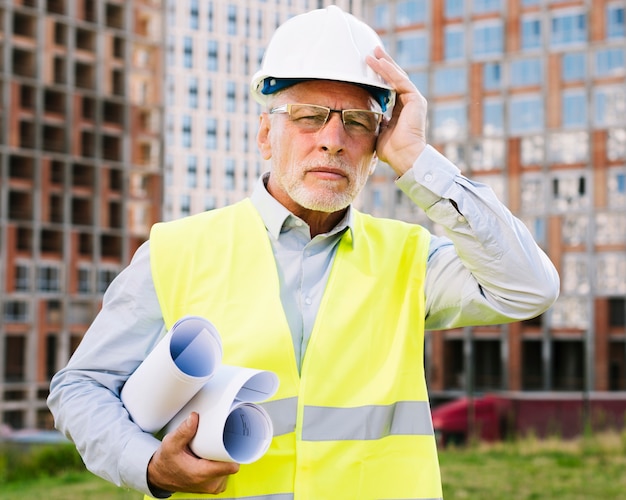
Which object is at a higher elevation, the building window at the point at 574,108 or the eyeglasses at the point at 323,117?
the building window at the point at 574,108

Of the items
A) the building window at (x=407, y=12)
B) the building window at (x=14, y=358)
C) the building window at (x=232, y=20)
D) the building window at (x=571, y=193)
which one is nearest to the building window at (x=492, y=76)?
the building window at (x=407, y=12)

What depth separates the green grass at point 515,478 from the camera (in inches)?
330

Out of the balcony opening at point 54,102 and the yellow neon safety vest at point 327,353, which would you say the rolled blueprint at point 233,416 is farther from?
the balcony opening at point 54,102

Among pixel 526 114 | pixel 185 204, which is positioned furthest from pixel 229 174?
pixel 526 114

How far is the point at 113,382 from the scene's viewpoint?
1.96 metres

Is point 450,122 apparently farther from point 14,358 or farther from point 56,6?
point 14,358

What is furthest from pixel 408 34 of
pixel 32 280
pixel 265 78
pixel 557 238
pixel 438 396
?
pixel 265 78

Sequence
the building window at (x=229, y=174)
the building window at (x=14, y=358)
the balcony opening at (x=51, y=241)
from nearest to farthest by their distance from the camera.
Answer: the building window at (x=14, y=358) → the balcony opening at (x=51, y=241) → the building window at (x=229, y=174)

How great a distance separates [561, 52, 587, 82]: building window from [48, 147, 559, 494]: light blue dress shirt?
148 feet

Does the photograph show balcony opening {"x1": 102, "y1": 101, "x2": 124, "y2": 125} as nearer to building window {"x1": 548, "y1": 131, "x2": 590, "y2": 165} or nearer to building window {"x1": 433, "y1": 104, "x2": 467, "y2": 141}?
building window {"x1": 433, "y1": 104, "x2": 467, "y2": 141}

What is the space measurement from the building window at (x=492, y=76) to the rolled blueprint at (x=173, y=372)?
46.1 m

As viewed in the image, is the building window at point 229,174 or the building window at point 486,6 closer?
the building window at point 486,6

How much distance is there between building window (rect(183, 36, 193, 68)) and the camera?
2345 inches

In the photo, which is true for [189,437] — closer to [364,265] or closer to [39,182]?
[364,265]
